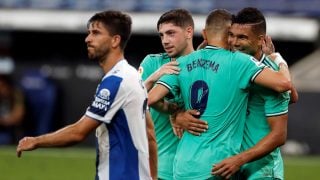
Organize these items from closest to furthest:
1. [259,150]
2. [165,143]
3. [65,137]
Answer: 1. [65,137]
2. [259,150]
3. [165,143]

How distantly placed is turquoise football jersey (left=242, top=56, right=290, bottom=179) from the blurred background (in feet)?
55.9

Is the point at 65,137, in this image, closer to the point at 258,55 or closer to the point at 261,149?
the point at 261,149

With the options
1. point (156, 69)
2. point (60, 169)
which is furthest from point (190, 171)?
point (60, 169)

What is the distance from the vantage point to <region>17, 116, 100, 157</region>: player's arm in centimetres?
730

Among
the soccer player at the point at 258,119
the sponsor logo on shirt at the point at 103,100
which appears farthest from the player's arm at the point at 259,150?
the sponsor logo on shirt at the point at 103,100

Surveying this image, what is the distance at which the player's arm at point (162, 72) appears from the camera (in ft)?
26.9

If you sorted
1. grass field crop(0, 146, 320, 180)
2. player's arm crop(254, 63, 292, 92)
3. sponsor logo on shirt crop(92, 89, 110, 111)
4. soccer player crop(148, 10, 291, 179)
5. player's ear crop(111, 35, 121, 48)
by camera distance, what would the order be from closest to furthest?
sponsor logo on shirt crop(92, 89, 110, 111)
player's ear crop(111, 35, 121, 48)
player's arm crop(254, 63, 292, 92)
soccer player crop(148, 10, 291, 179)
grass field crop(0, 146, 320, 180)

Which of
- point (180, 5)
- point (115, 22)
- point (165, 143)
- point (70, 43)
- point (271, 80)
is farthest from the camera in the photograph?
point (70, 43)

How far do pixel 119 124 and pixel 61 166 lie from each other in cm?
1210

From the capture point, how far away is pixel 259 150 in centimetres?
796

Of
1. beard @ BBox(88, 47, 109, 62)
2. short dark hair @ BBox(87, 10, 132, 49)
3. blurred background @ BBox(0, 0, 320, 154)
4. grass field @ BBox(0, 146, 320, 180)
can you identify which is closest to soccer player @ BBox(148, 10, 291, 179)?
short dark hair @ BBox(87, 10, 132, 49)

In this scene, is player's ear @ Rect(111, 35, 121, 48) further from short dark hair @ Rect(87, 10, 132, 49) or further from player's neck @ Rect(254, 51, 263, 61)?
player's neck @ Rect(254, 51, 263, 61)

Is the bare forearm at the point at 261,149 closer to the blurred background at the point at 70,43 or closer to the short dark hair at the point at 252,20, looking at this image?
the short dark hair at the point at 252,20

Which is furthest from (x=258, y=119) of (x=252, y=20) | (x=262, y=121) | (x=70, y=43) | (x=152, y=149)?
(x=70, y=43)
